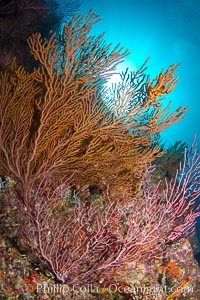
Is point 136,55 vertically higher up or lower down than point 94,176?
higher up

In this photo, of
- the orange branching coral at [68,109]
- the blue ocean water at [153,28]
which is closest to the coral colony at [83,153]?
the orange branching coral at [68,109]

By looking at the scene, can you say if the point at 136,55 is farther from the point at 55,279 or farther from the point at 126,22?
the point at 55,279

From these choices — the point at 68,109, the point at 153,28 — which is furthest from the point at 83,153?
the point at 153,28

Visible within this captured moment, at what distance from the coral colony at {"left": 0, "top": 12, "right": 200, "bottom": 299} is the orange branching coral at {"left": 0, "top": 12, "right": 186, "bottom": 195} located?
0.02 metres

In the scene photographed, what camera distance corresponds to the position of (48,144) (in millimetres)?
3963

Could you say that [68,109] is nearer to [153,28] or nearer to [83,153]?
[83,153]

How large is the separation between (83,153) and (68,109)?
→ 90 centimetres

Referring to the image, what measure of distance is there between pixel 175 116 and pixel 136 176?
5.25 feet

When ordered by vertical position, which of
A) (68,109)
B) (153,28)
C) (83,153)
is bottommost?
(83,153)

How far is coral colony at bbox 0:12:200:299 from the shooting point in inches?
128

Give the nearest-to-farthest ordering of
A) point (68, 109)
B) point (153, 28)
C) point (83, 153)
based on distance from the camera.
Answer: point (68, 109) → point (83, 153) → point (153, 28)

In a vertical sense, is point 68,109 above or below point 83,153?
above

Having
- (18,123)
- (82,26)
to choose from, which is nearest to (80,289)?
(18,123)

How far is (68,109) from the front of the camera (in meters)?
3.90
